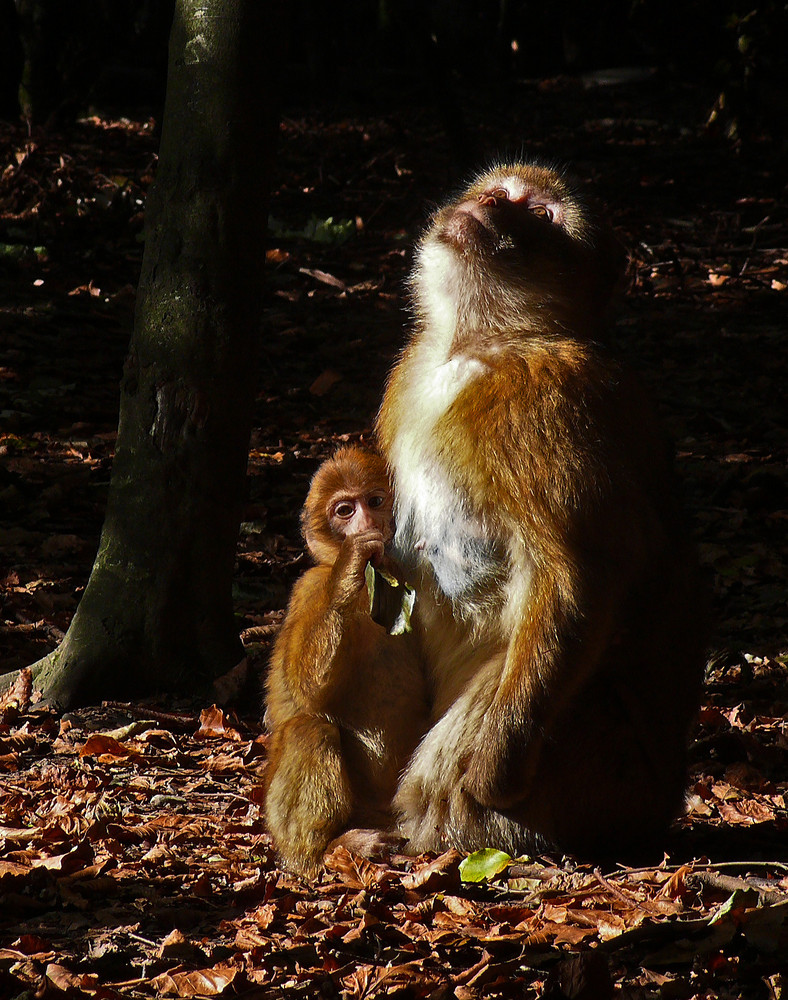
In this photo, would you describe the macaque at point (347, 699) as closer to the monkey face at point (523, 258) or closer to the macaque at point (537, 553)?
the macaque at point (537, 553)

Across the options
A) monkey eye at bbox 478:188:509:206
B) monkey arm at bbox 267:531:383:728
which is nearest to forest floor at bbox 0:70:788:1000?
monkey arm at bbox 267:531:383:728

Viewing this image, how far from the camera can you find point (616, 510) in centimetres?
355

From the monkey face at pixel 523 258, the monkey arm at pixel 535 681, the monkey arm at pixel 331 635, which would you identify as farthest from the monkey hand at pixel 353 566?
the monkey face at pixel 523 258

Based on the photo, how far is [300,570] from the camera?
7172 mm

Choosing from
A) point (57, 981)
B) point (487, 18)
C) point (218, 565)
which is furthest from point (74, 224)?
point (487, 18)

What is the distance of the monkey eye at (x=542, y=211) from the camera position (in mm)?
4023

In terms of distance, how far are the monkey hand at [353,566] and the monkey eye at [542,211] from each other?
1222 mm

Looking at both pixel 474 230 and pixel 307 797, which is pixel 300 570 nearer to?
pixel 307 797

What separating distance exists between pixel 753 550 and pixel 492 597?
3963 mm

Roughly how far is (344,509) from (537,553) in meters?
0.92

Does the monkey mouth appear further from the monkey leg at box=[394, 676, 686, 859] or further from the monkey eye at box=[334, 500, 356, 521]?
the monkey leg at box=[394, 676, 686, 859]

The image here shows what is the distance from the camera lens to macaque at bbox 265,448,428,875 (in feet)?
12.4

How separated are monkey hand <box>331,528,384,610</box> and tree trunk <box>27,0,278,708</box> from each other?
1435 mm

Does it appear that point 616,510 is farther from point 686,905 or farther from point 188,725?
point 188,725
